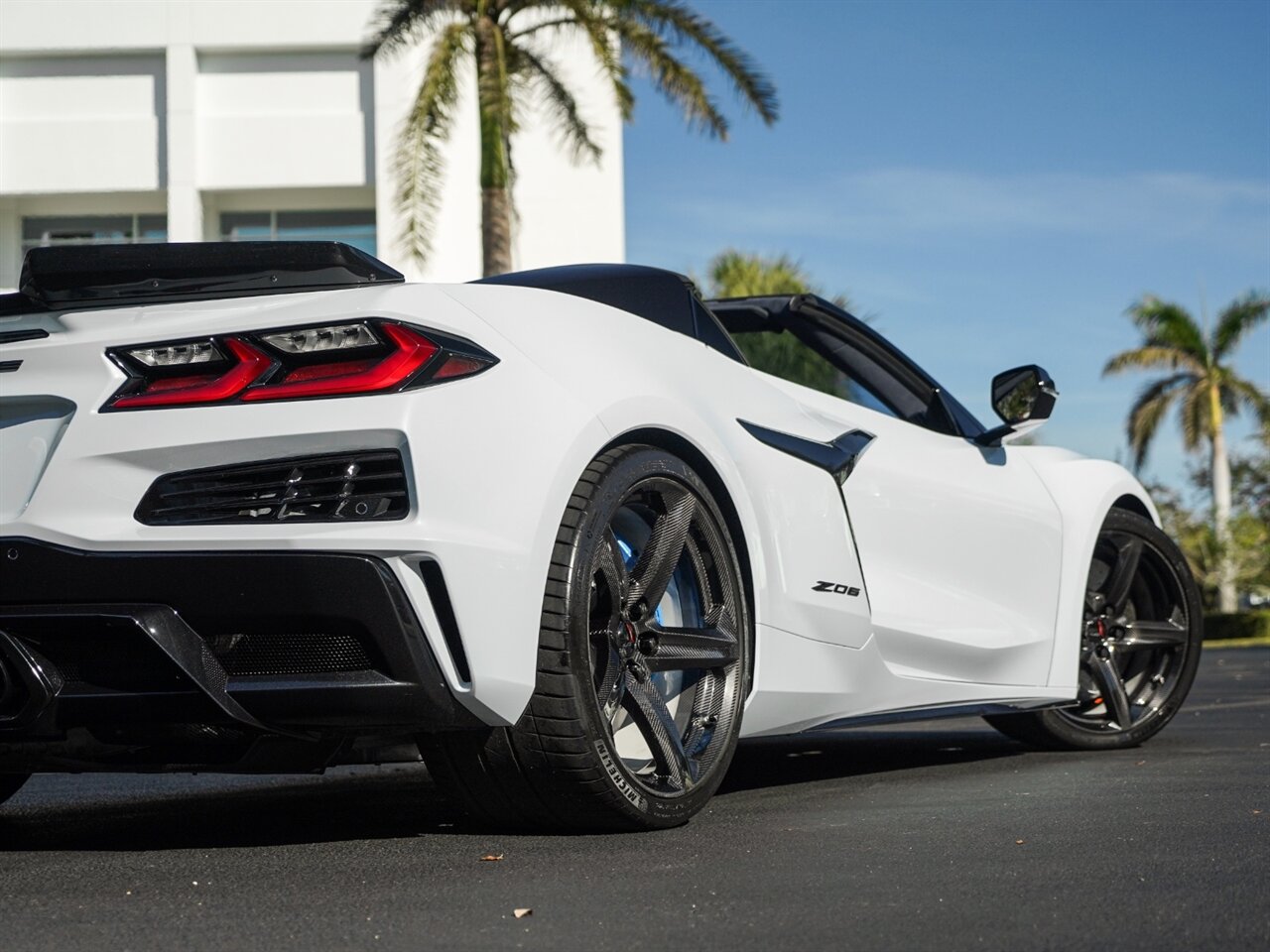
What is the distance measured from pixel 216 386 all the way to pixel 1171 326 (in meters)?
42.1

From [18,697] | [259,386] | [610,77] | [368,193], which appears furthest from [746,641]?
[368,193]

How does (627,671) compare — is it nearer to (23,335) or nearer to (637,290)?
(637,290)

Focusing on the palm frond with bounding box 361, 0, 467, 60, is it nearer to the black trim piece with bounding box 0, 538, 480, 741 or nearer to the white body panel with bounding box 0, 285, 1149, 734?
the white body panel with bounding box 0, 285, 1149, 734

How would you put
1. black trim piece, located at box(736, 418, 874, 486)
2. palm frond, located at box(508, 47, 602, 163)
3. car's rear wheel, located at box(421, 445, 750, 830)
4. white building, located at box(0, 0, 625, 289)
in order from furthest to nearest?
white building, located at box(0, 0, 625, 289)
palm frond, located at box(508, 47, 602, 163)
black trim piece, located at box(736, 418, 874, 486)
car's rear wheel, located at box(421, 445, 750, 830)

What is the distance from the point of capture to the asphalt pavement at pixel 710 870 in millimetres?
2617

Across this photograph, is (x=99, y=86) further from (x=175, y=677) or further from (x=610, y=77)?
(x=175, y=677)

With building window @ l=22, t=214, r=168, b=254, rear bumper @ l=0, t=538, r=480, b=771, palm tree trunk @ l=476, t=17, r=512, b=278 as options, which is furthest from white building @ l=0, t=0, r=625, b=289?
rear bumper @ l=0, t=538, r=480, b=771

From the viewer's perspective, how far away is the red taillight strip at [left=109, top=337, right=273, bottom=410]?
3225mm

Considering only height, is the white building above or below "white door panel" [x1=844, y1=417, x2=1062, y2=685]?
above

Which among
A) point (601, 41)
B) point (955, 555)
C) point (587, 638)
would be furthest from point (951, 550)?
point (601, 41)

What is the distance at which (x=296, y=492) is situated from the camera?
10.3 ft

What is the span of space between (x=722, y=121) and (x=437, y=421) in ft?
60.4

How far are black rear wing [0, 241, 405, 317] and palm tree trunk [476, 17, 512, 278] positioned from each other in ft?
58.8

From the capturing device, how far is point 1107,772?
497cm
